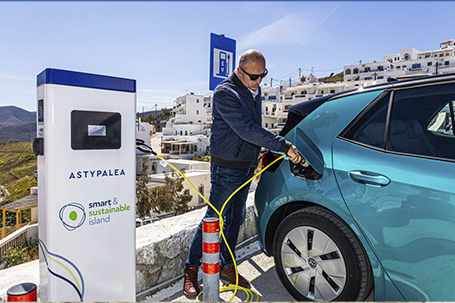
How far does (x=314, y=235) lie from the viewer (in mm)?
2014

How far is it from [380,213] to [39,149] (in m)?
1.94

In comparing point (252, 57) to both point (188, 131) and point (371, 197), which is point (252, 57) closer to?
point (371, 197)

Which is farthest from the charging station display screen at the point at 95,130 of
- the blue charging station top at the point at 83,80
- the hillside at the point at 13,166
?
the hillside at the point at 13,166

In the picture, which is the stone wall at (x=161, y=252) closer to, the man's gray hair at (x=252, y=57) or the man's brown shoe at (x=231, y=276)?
the man's brown shoe at (x=231, y=276)

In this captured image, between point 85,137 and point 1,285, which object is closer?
point 85,137

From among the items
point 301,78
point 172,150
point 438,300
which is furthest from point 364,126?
point 301,78

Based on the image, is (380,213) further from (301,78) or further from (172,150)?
(301,78)

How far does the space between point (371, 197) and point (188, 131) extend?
175 feet

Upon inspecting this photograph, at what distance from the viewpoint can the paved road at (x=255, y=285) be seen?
7.68 feet

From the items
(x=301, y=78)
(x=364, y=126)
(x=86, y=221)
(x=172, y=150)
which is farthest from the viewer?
(x=301, y=78)

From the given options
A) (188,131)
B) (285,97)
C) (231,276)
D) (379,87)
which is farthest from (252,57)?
(285,97)

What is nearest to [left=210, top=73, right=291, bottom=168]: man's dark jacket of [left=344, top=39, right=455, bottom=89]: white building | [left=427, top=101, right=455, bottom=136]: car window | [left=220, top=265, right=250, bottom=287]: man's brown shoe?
[left=220, top=265, right=250, bottom=287]: man's brown shoe

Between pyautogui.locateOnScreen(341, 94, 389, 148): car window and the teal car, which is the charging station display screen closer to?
the teal car

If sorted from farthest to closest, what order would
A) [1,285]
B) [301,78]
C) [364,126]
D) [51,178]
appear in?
[301,78] → [1,285] → [364,126] → [51,178]
